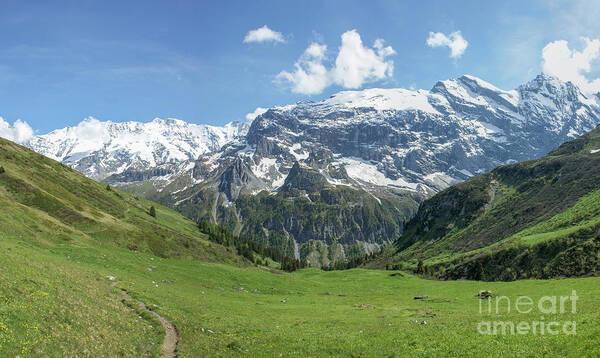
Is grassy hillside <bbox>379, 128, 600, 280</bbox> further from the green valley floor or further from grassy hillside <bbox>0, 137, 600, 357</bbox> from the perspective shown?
the green valley floor

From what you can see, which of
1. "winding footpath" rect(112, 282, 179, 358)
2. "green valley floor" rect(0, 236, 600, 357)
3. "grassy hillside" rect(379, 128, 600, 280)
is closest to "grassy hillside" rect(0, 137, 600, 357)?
"green valley floor" rect(0, 236, 600, 357)

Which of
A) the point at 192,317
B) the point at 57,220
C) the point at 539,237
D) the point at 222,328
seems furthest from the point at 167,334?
the point at 539,237

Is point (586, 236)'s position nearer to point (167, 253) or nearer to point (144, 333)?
point (144, 333)

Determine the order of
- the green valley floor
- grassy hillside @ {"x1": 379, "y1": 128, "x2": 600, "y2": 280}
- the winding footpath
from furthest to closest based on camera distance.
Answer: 1. grassy hillside @ {"x1": 379, "y1": 128, "x2": 600, "y2": 280}
2. the winding footpath
3. the green valley floor

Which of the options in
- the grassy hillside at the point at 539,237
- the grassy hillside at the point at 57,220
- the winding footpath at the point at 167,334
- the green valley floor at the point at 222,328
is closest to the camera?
the green valley floor at the point at 222,328

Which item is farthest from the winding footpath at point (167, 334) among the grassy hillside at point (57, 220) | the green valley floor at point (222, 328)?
the grassy hillside at point (57, 220)

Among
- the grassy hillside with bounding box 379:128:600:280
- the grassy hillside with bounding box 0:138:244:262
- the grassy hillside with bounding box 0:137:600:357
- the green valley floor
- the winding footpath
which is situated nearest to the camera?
the green valley floor

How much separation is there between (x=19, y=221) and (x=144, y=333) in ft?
185

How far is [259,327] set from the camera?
3472cm

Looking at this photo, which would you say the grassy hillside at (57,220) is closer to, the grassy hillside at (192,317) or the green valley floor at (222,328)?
the grassy hillside at (192,317)

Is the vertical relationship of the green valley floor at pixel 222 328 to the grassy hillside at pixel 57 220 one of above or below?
below

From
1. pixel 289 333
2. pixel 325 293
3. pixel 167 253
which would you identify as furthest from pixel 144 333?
pixel 167 253

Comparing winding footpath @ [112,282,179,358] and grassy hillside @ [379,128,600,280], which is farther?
grassy hillside @ [379,128,600,280]

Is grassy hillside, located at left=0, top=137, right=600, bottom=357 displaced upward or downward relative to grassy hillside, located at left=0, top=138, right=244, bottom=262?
downward
